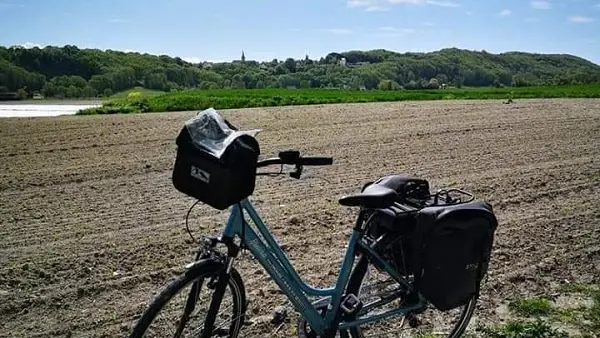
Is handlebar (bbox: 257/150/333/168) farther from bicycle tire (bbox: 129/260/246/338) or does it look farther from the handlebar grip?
bicycle tire (bbox: 129/260/246/338)

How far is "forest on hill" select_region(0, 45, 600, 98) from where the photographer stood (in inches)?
1386

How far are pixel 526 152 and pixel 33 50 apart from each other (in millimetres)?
38413

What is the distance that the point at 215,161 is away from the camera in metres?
2.47

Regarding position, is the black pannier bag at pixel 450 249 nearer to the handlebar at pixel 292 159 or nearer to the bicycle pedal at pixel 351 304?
the bicycle pedal at pixel 351 304

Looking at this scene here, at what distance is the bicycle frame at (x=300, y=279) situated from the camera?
113 inches

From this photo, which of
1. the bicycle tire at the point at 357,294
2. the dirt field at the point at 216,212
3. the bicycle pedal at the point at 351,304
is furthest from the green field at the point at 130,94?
the bicycle pedal at the point at 351,304

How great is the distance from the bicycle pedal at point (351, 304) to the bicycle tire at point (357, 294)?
47mm

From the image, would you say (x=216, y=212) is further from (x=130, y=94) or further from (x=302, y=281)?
(x=130, y=94)

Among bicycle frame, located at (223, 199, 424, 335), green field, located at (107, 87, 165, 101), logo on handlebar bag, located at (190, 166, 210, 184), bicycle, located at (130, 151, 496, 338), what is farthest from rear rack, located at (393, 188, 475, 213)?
green field, located at (107, 87, 165, 101)

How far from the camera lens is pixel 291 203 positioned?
7.07 metres

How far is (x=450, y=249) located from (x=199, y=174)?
1407 millimetres

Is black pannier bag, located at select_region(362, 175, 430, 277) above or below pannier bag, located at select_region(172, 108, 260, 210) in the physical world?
below

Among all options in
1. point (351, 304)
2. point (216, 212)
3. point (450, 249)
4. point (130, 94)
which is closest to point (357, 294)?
point (351, 304)

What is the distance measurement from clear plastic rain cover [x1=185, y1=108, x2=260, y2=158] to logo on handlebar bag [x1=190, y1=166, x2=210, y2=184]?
0.10m
